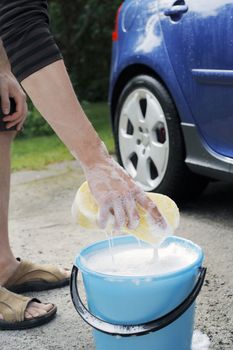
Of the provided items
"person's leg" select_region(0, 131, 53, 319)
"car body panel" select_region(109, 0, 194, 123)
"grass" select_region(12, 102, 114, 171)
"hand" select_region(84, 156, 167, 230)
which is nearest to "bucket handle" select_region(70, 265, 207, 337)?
"hand" select_region(84, 156, 167, 230)

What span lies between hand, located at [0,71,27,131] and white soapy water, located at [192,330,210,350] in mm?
1094

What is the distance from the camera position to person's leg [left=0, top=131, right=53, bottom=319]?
2.57 metres

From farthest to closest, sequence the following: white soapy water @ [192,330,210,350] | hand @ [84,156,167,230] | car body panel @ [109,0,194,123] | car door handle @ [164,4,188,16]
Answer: car body panel @ [109,0,194,123]
car door handle @ [164,4,188,16]
white soapy water @ [192,330,210,350]
hand @ [84,156,167,230]

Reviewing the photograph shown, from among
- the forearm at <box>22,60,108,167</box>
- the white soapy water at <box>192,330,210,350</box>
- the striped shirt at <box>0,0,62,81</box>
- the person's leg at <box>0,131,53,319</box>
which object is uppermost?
the striped shirt at <box>0,0,62,81</box>

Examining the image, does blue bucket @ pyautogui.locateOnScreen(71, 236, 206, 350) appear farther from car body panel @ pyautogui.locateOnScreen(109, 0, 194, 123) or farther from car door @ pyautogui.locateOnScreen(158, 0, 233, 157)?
car body panel @ pyautogui.locateOnScreen(109, 0, 194, 123)

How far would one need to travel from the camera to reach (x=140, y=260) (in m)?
2.08

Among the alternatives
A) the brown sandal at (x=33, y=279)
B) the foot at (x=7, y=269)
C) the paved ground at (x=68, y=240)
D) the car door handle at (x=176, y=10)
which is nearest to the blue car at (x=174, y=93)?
the car door handle at (x=176, y=10)

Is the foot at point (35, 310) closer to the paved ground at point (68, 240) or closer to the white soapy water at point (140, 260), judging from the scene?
the paved ground at point (68, 240)

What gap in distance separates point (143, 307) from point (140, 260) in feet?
0.62

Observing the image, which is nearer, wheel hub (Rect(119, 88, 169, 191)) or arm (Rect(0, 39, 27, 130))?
arm (Rect(0, 39, 27, 130))

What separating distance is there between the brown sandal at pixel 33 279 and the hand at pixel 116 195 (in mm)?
1089

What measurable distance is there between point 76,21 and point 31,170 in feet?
20.6

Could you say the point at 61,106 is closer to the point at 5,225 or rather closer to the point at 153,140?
the point at 5,225

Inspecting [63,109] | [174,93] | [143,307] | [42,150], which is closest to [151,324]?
[143,307]
